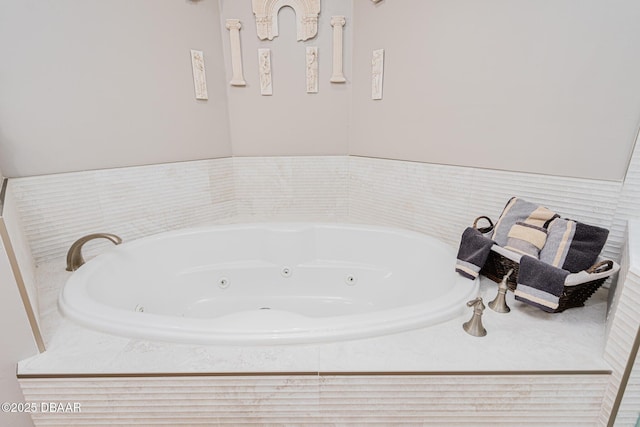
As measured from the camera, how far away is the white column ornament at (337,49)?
1958 millimetres

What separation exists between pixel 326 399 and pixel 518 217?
109cm

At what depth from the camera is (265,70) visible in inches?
79.9

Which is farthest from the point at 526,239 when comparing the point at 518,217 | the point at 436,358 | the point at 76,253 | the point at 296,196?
the point at 76,253

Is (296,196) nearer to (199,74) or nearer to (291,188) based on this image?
(291,188)

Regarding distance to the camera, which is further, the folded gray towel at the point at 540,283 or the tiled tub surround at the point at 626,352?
the folded gray towel at the point at 540,283

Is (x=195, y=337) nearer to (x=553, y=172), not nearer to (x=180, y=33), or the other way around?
(x=553, y=172)

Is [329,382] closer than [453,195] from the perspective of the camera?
Yes

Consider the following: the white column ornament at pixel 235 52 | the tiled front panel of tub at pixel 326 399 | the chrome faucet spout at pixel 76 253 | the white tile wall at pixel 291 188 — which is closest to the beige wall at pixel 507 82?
the white tile wall at pixel 291 188

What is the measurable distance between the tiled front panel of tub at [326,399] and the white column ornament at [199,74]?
1.63m

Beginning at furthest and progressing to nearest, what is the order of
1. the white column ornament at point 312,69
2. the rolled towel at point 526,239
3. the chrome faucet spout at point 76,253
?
the white column ornament at point 312,69 < the chrome faucet spout at point 76,253 < the rolled towel at point 526,239

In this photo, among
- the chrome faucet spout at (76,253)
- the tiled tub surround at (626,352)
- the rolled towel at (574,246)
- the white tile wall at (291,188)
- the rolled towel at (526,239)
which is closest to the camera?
the tiled tub surround at (626,352)

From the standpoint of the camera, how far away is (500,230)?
1.38 m

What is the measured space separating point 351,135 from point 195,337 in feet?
5.32

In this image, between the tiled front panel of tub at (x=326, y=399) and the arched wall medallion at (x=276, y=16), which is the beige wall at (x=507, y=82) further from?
the tiled front panel of tub at (x=326, y=399)
